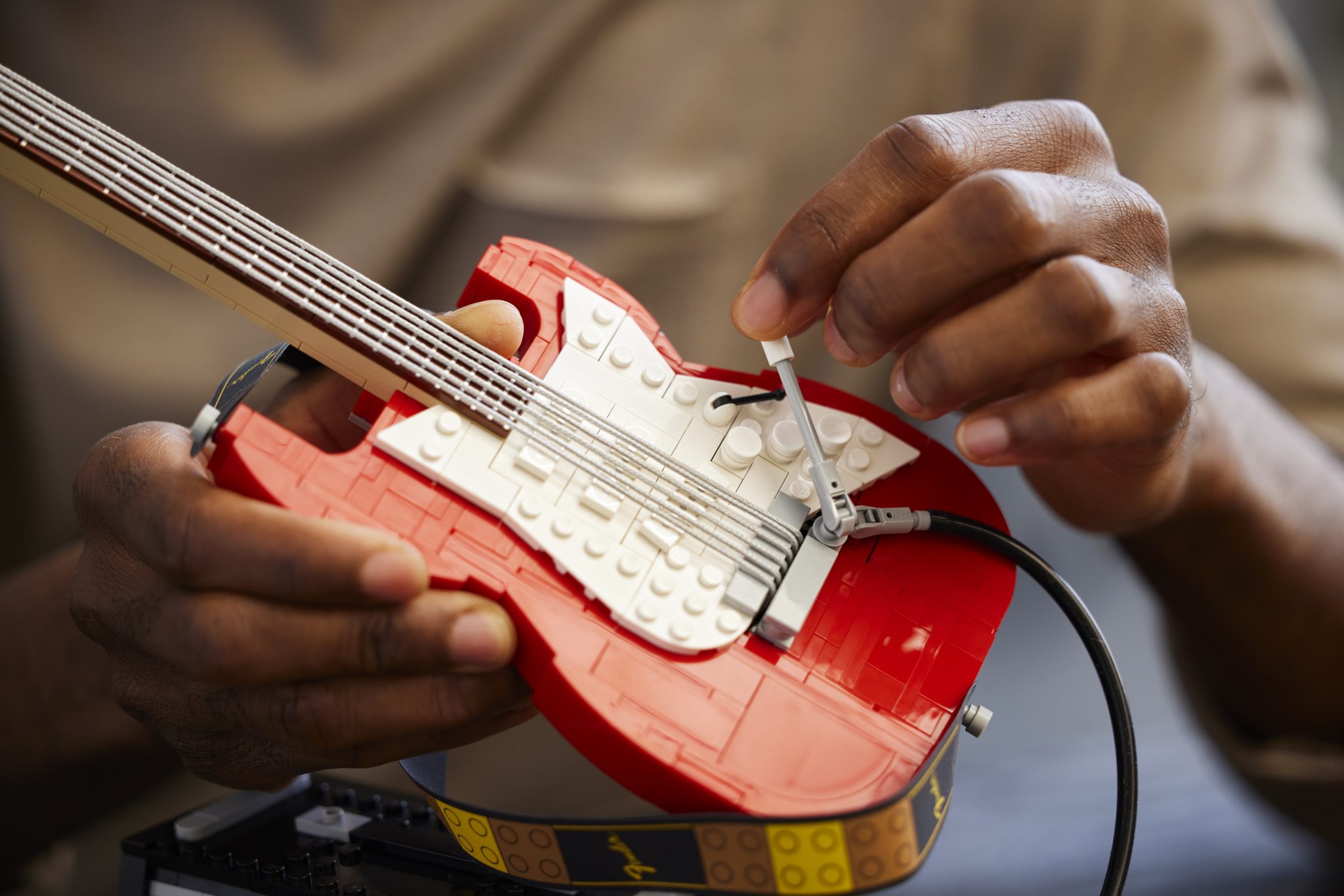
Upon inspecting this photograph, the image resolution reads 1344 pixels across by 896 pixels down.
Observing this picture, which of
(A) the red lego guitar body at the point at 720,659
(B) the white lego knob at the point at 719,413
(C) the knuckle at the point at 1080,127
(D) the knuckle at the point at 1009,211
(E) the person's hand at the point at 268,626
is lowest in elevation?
(E) the person's hand at the point at 268,626

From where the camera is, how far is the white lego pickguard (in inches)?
17.9

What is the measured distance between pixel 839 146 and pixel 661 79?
0.79ft

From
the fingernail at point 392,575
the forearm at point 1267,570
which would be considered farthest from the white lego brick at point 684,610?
the forearm at point 1267,570

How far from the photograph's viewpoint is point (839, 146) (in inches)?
41.7

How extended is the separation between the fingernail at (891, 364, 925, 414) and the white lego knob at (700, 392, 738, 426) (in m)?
0.10

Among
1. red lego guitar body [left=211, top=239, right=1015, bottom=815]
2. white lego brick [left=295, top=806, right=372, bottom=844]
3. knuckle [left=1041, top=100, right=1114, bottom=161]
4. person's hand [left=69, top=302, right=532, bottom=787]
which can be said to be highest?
knuckle [left=1041, top=100, right=1114, bottom=161]

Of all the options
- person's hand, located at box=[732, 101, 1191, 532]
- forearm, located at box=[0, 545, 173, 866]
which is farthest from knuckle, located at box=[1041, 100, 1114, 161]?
forearm, located at box=[0, 545, 173, 866]

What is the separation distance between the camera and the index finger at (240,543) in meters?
0.41

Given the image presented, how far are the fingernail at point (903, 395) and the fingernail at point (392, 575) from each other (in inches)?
11.6

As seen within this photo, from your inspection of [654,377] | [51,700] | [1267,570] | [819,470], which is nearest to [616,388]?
[654,377]

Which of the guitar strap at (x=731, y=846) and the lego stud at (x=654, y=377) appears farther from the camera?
the lego stud at (x=654, y=377)

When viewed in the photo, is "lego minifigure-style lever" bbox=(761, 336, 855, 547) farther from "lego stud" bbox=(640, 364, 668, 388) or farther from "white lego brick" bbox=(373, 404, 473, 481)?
"white lego brick" bbox=(373, 404, 473, 481)

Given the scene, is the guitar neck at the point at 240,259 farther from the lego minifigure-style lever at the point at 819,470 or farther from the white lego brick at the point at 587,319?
the lego minifigure-style lever at the point at 819,470

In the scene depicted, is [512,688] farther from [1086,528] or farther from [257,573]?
[1086,528]
